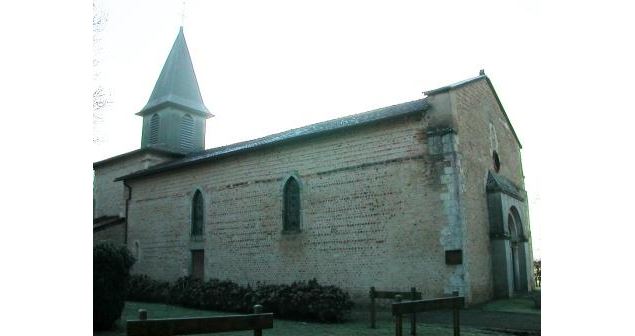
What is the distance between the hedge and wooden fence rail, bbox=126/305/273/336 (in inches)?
194

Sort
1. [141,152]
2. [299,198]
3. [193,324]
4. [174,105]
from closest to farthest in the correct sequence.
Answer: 1. [193,324]
2. [299,198]
3. [141,152]
4. [174,105]

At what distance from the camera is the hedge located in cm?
898

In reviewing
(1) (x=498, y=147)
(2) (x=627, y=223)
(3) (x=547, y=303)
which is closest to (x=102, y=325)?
(3) (x=547, y=303)

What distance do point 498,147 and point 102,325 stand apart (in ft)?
39.0

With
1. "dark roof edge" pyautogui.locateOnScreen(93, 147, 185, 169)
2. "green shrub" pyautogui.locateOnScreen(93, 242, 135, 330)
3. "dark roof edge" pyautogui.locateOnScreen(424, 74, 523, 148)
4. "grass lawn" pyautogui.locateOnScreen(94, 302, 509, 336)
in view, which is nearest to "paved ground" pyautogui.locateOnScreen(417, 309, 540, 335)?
"grass lawn" pyautogui.locateOnScreen(94, 302, 509, 336)

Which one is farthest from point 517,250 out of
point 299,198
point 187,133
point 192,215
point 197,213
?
point 187,133

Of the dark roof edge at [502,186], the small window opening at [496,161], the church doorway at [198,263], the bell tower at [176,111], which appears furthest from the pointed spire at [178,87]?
the dark roof edge at [502,186]

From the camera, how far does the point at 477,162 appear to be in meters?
12.5

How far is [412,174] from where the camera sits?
37.4ft

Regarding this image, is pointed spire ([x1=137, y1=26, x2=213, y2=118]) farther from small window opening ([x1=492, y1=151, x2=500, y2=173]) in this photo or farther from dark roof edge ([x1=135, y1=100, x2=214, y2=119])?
small window opening ([x1=492, y1=151, x2=500, y2=173])

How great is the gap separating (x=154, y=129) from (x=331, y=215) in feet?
44.7

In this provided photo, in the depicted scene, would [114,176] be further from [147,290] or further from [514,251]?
[514,251]

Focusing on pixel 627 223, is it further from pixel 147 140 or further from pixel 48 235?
pixel 147 140

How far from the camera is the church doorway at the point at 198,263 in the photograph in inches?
624
